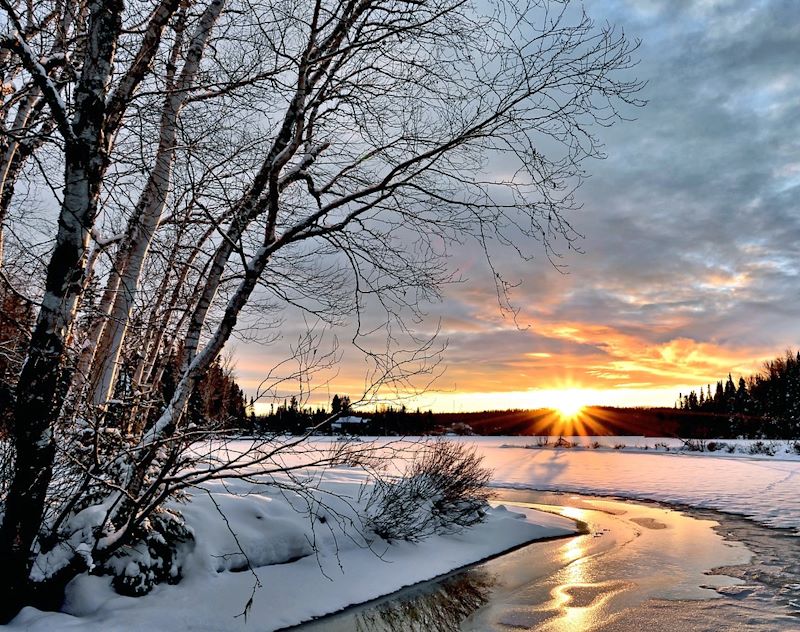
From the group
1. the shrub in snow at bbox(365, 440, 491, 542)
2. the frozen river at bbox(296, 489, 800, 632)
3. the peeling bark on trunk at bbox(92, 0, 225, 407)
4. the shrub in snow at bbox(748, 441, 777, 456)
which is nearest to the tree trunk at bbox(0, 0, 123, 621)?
the peeling bark on trunk at bbox(92, 0, 225, 407)

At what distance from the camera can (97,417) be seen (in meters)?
5.26

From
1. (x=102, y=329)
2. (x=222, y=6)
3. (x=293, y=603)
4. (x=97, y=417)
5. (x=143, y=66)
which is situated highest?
(x=222, y=6)

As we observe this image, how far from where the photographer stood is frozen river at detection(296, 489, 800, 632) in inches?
251

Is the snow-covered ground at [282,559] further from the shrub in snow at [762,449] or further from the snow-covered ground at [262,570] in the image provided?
the shrub in snow at [762,449]

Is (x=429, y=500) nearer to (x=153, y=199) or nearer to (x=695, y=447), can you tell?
(x=153, y=199)

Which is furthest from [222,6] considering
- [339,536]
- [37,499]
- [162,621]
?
[339,536]

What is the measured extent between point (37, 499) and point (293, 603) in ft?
10.7

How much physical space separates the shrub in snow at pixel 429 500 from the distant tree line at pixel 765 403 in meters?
45.3

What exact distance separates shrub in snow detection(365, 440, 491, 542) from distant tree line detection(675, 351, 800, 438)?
4534cm

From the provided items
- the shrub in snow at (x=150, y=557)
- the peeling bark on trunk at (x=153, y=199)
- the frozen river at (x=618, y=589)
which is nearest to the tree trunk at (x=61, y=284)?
the peeling bark on trunk at (x=153, y=199)

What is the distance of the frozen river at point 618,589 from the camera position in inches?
251

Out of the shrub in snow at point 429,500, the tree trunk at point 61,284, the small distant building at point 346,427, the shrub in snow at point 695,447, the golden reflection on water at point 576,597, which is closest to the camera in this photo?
the tree trunk at point 61,284

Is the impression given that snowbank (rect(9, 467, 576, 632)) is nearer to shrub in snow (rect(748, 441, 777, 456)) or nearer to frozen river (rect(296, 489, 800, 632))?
frozen river (rect(296, 489, 800, 632))

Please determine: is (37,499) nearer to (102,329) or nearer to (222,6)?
(102,329)
